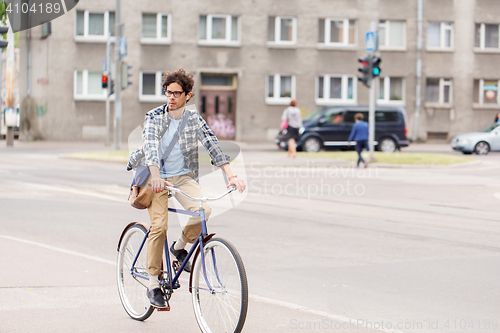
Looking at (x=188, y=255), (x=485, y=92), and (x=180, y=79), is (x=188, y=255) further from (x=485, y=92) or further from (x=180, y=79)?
(x=485, y=92)

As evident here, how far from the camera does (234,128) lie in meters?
35.3

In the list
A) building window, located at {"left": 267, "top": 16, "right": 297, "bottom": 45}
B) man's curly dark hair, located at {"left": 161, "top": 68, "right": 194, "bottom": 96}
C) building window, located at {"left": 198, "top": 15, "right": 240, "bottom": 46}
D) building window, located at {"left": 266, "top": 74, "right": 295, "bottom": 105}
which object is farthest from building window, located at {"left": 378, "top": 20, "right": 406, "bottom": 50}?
man's curly dark hair, located at {"left": 161, "top": 68, "right": 194, "bottom": 96}

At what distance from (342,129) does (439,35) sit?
12393mm

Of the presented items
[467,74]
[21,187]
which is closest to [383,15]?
[467,74]

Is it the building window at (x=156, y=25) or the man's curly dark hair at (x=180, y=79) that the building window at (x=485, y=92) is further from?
the man's curly dark hair at (x=180, y=79)

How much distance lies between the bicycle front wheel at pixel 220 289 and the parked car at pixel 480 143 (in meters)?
23.5

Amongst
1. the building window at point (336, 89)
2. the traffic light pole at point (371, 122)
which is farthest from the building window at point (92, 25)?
the traffic light pole at point (371, 122)

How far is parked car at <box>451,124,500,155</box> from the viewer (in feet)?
85.3

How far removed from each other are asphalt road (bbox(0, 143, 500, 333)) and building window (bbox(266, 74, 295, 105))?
2056cm

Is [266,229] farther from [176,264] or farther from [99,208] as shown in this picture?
[176,264]

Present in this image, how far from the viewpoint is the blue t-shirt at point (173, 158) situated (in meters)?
4.45

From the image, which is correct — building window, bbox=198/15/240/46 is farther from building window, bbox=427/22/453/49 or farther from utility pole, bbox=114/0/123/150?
utility pole, bbox=114/0/123/150

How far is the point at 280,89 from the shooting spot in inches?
1384

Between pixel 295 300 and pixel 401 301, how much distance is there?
843mm
